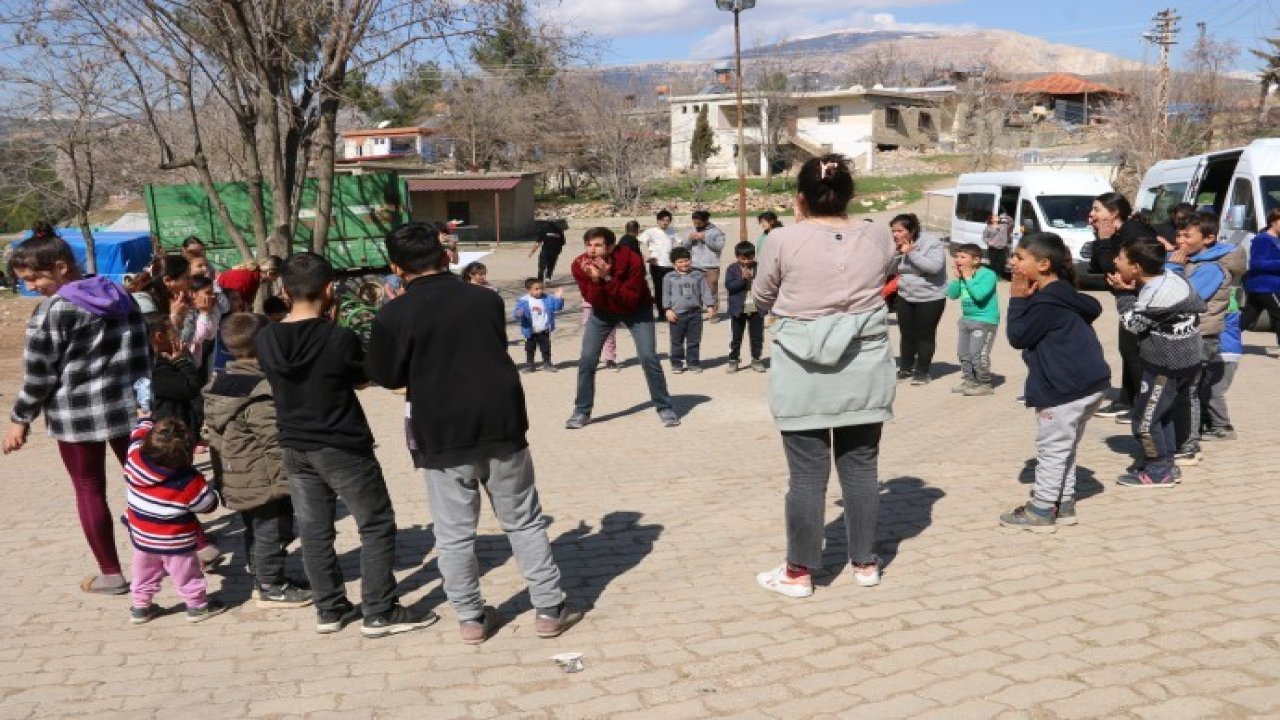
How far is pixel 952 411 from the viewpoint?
908 cm

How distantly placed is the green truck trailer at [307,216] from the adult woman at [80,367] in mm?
17253

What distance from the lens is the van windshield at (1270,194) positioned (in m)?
13.7

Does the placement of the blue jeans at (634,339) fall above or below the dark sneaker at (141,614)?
above

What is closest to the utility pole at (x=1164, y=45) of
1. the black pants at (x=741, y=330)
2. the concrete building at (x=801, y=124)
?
the concrete building at (x=801, y=124)

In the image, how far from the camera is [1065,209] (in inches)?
837

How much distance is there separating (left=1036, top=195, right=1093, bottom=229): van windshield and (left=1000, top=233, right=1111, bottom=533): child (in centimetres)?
1660

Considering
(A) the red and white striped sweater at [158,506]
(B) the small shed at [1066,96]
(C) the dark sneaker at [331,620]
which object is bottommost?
(C) the dark sneaker at [331,620]

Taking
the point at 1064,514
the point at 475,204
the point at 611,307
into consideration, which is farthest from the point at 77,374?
the point at 475,204

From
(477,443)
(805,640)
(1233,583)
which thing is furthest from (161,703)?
(1233,583)

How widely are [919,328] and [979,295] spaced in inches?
31.3

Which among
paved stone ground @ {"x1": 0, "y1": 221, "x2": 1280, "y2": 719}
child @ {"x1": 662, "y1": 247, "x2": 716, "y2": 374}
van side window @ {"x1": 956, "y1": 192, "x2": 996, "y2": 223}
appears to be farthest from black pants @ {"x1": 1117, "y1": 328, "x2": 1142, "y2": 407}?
van side window @ {"x1": 956, "y1": 192, "x2": 996, "y2": 223}

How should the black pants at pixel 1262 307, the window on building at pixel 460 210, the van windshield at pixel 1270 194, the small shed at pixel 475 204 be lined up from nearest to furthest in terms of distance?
the black pants at pixel 1262 307 → the van windshield at pixel 1270 194 → the small shed at pixel 475 204 → the window on building at pixel 460 210

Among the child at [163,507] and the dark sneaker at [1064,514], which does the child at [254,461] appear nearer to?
the child at [163,507]

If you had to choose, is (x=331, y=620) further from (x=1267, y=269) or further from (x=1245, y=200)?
(x=1245, y=200)
